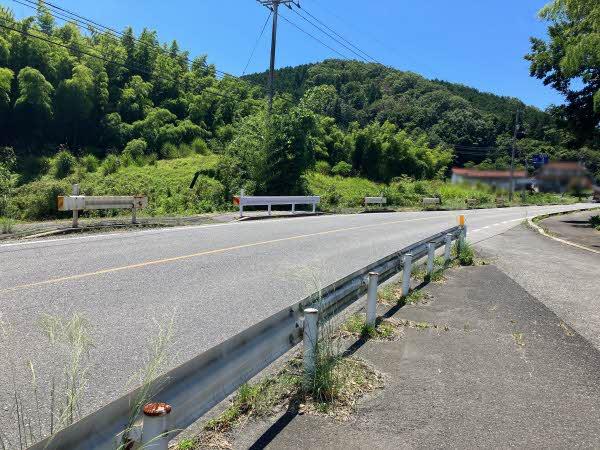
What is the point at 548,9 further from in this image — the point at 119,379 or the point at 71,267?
the point at 119,379

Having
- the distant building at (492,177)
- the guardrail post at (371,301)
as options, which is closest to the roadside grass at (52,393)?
the guardrail post at (371,301)

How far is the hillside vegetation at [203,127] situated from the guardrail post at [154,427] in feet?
54.4

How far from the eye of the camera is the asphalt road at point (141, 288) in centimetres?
446

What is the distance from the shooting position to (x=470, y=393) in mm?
4062

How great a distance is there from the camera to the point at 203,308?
6.36 meters

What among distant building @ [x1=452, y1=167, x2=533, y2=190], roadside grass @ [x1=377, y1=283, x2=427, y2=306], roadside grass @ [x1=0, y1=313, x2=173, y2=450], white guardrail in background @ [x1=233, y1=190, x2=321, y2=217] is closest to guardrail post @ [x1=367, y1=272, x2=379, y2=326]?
roadside grass @ [x1=377, y1=283, x2=427, y2=306]

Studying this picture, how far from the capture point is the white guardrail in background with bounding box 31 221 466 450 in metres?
1.91

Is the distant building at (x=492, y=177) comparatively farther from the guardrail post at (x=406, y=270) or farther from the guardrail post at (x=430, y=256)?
the guardrail post at (x=406, y=270)

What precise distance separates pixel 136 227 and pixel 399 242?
313 inches

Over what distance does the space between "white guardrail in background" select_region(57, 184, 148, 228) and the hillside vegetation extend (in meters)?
5.22

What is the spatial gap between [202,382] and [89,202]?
13.0 meters

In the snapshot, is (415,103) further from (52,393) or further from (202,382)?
(52,393)

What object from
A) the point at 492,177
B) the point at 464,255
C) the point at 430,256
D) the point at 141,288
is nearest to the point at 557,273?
the point at 464,255

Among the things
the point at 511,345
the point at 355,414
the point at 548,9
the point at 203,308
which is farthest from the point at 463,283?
the point at 548,9
